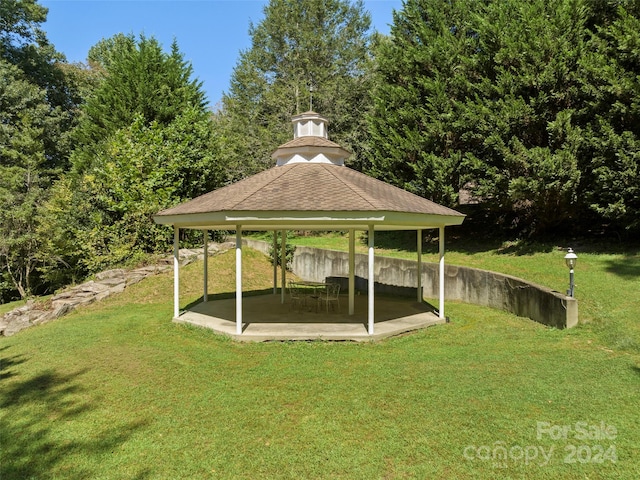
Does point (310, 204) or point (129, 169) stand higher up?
point (129, 169)

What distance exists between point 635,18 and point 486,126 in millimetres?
5034


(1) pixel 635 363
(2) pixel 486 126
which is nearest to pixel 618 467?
(1) pixel 635 363

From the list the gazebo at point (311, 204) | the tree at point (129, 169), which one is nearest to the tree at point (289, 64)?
the tree at point (129, 169)

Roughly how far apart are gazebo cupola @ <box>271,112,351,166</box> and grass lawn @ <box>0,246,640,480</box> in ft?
17.7

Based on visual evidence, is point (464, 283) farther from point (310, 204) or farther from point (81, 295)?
point (81, 295)

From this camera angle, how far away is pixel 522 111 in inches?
552

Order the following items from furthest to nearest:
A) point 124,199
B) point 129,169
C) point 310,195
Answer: point 129,169
point 124,199
point 310,195

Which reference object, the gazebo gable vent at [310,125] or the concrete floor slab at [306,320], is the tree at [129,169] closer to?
the concrete floor slab at [306,320]

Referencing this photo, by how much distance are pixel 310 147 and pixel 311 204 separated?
3569 millimetres

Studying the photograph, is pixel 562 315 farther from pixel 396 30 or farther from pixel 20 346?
pixel 396 30

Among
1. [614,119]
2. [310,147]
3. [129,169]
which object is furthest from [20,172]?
[614,119]

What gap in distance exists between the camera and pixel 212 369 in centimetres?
654

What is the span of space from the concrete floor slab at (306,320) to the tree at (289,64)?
18311mm

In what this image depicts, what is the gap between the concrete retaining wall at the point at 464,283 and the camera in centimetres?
850
